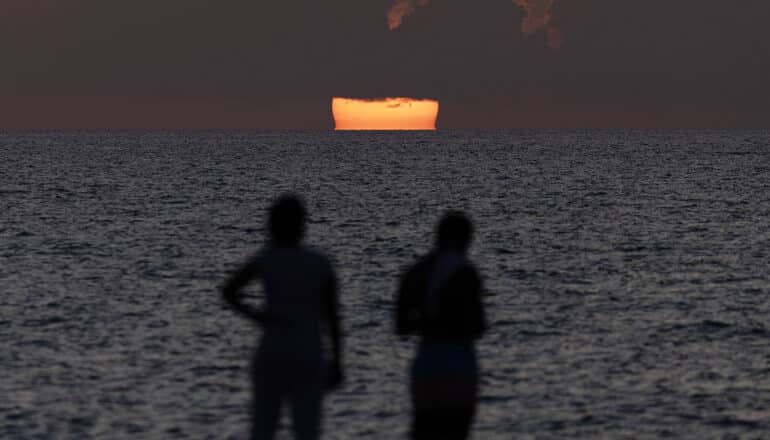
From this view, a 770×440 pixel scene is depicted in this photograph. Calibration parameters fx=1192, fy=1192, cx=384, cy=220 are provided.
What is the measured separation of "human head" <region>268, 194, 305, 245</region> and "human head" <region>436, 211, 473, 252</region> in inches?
48.3

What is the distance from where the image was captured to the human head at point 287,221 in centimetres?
1016

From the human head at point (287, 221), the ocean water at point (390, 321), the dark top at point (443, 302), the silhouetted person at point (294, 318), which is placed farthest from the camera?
the ocean water at point (390, 321)

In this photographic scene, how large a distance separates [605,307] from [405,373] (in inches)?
415

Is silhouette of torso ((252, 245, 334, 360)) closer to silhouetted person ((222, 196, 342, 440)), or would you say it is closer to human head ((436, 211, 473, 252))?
silhouetted person ((222, 196, 342, 440))

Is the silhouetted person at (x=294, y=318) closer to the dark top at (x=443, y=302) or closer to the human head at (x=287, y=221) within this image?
the human head at (x=287, y=221)

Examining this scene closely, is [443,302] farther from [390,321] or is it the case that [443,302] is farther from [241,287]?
[390,321]

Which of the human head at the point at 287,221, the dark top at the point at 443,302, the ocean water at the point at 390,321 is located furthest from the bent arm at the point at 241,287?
the ocean water at the point at 390,321

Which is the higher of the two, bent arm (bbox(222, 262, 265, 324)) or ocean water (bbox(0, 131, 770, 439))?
bent arm (bbox(222, 262, 265, 324))

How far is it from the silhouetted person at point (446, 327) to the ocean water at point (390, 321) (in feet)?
26.3

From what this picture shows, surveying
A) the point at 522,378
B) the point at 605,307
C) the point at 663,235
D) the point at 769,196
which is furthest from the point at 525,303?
the point at 769,196

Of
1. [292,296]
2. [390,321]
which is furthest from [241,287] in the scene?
[390,321]

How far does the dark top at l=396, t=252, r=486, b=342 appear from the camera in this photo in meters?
10.4

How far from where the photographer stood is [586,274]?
39812 millimetres

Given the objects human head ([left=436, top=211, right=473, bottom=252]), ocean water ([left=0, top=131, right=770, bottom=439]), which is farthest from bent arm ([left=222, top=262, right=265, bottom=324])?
ocean water ([left=0, top=131, right=770, bottom=439])
